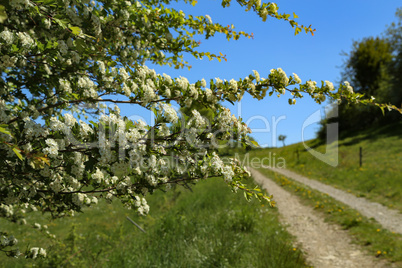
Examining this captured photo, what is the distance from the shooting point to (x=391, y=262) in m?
6.06

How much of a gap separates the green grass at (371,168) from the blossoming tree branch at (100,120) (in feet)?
33.0

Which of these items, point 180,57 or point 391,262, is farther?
point 391,262

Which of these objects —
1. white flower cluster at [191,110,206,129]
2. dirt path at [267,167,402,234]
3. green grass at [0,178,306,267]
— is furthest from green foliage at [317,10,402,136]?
white flower cluster at [191,110,206,129]

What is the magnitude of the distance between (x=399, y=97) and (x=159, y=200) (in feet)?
84.1

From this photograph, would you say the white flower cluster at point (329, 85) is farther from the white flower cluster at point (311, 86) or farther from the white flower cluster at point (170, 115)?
the white flower cluster at point (170, 115)

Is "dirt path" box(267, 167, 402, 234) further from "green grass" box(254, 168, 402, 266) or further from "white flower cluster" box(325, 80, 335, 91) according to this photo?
"white flower cluster" box(325, 80, 335, 91)

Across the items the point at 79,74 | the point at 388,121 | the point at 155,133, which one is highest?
the point at 388,121

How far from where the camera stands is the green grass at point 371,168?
41.5ft

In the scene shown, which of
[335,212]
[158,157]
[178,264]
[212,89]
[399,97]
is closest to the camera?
[158,157]

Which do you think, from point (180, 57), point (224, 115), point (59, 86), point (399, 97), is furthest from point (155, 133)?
point (399, 97)

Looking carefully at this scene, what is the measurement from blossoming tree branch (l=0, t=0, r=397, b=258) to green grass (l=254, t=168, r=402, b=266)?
4.91 metres

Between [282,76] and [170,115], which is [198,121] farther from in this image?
[282,76]

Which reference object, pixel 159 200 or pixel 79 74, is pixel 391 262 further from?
pixel 159 200

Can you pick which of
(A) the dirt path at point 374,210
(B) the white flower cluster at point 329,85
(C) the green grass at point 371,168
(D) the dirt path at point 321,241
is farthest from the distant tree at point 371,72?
(B) the white flower cluster at point 329,85
